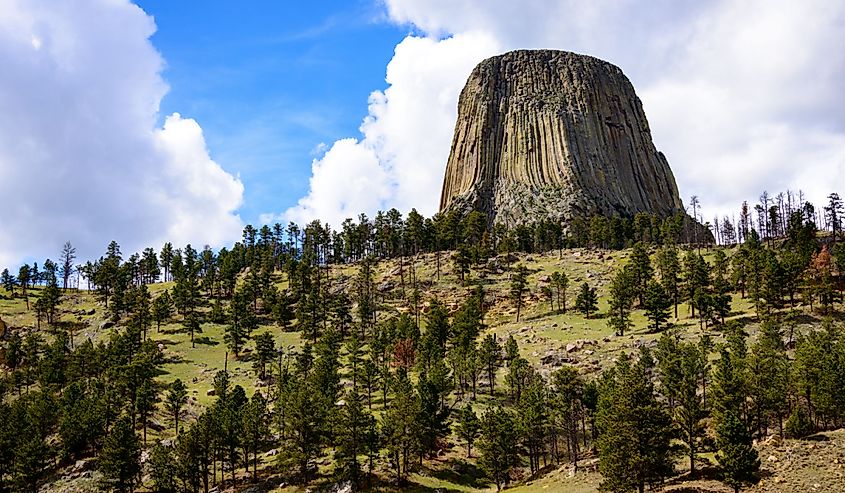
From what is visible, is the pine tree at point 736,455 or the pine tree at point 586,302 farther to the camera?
the pine tree at point 586,302

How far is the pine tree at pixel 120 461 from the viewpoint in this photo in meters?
80.9

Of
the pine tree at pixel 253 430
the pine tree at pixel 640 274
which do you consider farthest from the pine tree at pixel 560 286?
the pine tree at pixel 253 430

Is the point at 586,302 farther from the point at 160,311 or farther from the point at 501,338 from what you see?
the point at 160,311

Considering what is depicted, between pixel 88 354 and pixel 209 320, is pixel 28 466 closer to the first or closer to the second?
pixel 88 354

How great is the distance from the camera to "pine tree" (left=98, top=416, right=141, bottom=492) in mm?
80938

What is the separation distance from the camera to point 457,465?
88000 mm

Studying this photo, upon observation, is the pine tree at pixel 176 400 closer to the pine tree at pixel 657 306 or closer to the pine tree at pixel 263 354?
the pine tree at pixel 263 354

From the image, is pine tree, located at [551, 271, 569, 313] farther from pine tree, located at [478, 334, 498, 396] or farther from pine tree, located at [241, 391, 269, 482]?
pine tree, located at [241, 391, 269, 482]

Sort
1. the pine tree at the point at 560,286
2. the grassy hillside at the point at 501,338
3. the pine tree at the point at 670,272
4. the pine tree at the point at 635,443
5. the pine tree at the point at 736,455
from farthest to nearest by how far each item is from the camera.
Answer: the pine tree at the point at 560,286 < the pine tree at the point at 670,272 < the grassy hillside at the point at 501,338 < the pine tree at the point at 635,443 < the pine tree at the point at 736,455

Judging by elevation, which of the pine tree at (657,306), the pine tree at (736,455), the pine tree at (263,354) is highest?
the pine tree at (657,306)

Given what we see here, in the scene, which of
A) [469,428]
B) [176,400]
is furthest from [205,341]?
[469,428]

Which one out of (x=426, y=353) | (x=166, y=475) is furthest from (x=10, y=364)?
(x=426, y=353)

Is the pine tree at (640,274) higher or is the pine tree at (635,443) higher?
the pine tree at (640,274)

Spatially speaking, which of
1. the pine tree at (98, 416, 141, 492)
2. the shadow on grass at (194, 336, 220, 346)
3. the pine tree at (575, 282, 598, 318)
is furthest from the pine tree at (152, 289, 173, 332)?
the pine tree at (575, 282, 598, 318)
